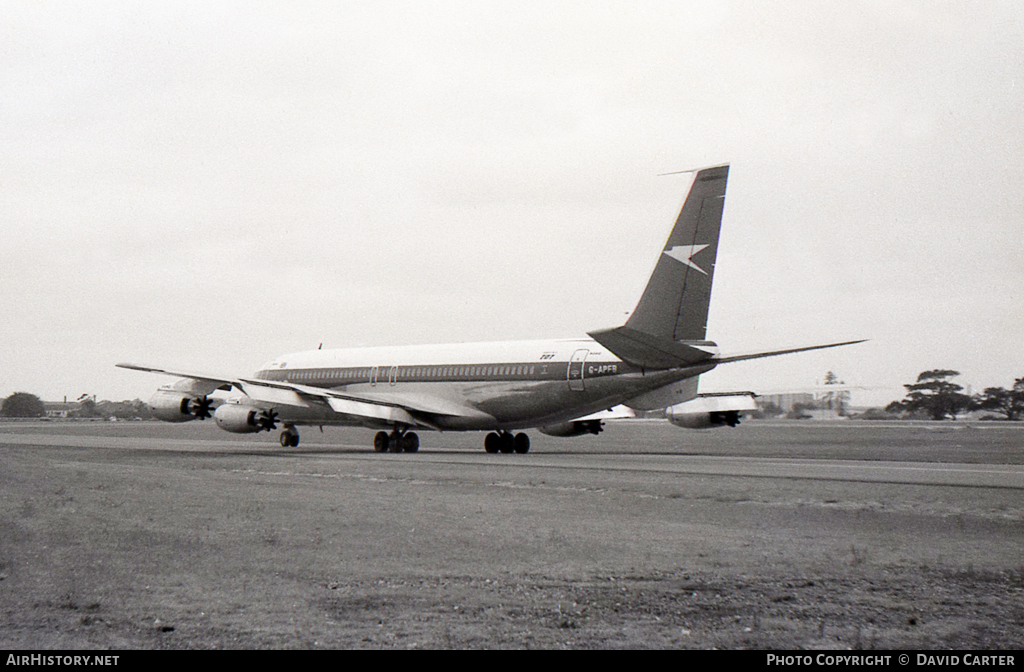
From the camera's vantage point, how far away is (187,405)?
109ft

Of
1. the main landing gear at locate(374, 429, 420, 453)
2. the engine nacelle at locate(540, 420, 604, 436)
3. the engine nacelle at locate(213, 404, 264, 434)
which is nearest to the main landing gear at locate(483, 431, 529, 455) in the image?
the engine nacelle at locate(540, 420, 604, 436)

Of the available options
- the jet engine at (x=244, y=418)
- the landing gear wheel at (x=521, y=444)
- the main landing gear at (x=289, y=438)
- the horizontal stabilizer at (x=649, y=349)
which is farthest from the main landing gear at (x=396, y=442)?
the horizontal stabilizer at (x=649, y=349)

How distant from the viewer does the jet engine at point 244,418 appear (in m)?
32.1

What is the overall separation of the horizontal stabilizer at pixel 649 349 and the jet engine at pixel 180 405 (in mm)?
17260

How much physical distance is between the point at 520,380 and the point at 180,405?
13633 mm

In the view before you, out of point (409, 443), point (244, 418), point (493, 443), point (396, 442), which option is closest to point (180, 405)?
point (244, 418)

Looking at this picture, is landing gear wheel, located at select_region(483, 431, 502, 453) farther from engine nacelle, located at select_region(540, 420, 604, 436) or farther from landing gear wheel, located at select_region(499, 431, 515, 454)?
engine nacelle, located at select_region(540, 420, 604, 436)

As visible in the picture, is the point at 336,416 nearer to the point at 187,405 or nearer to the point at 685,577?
the point at 187,405

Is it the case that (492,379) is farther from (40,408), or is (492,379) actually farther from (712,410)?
(40,408)

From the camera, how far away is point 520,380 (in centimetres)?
2880

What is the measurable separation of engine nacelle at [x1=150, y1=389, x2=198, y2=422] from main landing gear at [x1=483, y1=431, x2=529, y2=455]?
38.7 feet

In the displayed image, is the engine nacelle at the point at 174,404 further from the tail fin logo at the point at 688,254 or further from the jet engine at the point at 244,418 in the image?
the tail fin logo at the point at 688,254

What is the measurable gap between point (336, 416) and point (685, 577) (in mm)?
25706

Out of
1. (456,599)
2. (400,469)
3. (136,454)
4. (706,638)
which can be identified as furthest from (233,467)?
(706,638)
